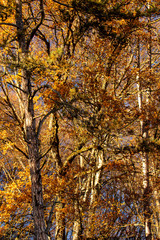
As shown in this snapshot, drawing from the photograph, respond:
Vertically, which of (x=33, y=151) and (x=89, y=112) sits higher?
(x=89, y=112)

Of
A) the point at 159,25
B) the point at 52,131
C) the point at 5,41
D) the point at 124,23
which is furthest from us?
the point at 159,25

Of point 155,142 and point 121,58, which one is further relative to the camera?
point 121,58

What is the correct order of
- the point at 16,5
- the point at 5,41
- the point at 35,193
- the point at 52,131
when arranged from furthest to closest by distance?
1. the point at 52,131
2. the point at 16,5
3. the point at 35,193
4. the point at 5,41

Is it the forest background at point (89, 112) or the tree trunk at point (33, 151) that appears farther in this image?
the forest background at point (89, 112)

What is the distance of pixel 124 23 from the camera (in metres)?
7.27

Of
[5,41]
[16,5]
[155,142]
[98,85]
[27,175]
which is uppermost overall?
[16,5]

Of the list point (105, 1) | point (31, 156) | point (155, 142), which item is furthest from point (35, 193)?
point (105, 1)

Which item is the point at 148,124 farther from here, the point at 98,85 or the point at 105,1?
the point at 105,1

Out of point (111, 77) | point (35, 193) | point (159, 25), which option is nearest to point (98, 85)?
point (111, 77)

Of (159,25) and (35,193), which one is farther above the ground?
(159,25)

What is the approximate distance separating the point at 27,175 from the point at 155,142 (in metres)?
4.69

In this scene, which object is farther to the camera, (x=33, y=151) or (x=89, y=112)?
(x=89, y=112)

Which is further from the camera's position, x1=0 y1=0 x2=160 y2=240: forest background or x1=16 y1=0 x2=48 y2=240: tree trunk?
x1=0 y1=0 x2=160 y2=240: forest background

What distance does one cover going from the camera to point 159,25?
11.2m
